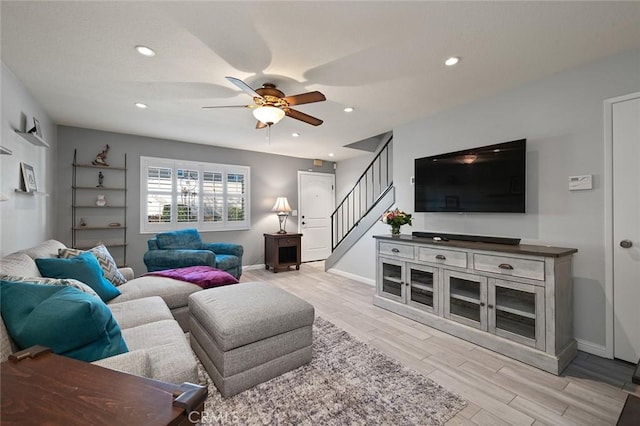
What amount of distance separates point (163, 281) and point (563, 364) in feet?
11.9

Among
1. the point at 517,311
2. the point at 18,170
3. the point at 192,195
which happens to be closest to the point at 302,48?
the point at 517,311

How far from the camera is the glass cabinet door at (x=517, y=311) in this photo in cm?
220

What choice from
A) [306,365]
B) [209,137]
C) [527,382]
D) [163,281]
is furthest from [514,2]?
[209,137]

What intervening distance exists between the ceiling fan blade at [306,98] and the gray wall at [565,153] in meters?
1.98

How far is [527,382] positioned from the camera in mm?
1981

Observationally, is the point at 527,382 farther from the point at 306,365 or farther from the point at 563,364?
the point at 306,365

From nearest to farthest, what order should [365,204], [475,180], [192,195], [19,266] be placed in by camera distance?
[19,266] < [475,180] < [192,195] < [365,204]

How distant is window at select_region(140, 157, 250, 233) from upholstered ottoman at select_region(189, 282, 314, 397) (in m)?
3.17

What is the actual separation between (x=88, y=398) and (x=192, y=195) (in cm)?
484

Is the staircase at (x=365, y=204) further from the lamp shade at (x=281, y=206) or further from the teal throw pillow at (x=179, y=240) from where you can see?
the teal throw pillow at (x=179, y=240)

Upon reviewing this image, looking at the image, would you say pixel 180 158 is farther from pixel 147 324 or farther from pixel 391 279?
pixel 391 279

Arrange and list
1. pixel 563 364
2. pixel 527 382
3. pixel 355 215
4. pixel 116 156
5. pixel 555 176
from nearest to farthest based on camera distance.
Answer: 1. pixel 527 382
2. pixel 563 364
3. pixel 555 176
4. pixel 116 156
5. pixel 355 215

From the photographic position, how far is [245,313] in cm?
191

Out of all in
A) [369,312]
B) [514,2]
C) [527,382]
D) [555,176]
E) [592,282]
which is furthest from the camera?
[369,312]
